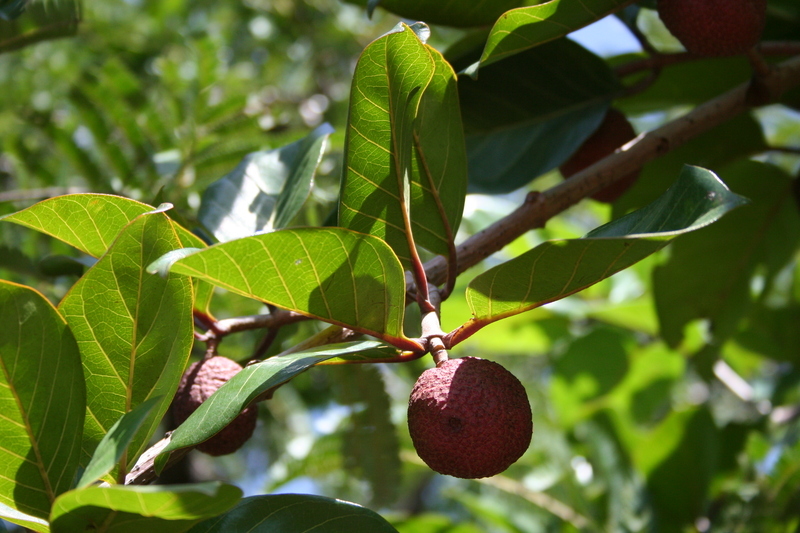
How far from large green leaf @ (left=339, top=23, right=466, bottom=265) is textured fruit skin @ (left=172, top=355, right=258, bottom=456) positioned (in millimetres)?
280

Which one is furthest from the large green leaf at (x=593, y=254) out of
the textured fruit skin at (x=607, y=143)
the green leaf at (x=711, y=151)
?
the green leaf at (x=711, y=151)

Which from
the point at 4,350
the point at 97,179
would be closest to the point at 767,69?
the point at 4,350

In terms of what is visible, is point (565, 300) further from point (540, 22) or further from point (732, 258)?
point (540, 22)

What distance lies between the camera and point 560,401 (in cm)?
243

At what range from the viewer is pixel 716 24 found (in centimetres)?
108

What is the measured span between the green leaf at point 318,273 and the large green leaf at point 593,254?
98 mm

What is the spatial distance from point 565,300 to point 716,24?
4.40 feet

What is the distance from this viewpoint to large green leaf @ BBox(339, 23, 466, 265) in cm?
83

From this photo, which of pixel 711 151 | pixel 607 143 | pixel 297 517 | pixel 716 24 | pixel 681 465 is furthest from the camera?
pixel 681 465

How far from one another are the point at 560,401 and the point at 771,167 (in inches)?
42.2

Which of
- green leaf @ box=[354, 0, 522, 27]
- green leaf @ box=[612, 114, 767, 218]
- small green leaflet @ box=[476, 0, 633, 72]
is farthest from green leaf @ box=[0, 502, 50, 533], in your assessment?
green leaf @ box=[612, 114, 767, 218]

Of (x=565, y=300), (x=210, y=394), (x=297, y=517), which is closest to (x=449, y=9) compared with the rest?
(x=210, y=394)

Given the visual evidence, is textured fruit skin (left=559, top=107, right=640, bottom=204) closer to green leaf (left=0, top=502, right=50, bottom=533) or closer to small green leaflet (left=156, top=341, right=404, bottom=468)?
small green leaflet (left=156, top=341, right=404, bottom=468)

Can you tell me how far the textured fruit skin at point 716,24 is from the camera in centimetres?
108
